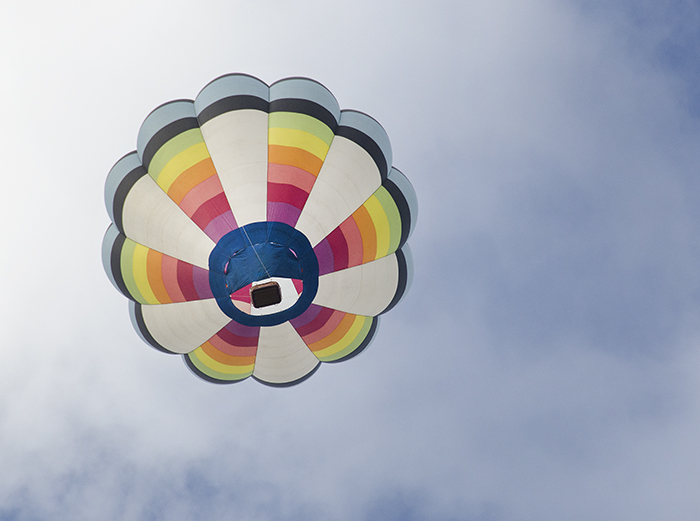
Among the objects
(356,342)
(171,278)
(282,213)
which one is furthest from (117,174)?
(356,342)

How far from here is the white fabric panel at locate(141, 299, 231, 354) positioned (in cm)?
822

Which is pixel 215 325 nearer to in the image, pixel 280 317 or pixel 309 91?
pixel 280 317

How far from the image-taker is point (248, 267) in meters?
7.76

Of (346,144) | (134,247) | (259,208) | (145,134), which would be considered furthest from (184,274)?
(346,144)

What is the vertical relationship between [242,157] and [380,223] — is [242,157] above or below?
below

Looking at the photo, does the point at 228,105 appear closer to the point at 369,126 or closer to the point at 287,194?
the point at 287,194

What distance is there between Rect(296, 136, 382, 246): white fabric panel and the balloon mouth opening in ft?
2.48

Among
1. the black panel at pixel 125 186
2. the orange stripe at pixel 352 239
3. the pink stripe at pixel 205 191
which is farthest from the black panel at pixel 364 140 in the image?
the black panel at pixel 125 186

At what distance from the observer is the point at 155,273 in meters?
8.11

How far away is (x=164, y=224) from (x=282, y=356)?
2.42 metres

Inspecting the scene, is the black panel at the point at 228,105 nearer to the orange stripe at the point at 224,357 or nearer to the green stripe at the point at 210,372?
the orange stripe at the point at 224,357

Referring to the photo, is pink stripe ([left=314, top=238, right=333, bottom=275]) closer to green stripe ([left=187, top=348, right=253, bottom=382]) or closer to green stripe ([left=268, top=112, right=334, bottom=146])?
green stripe ([left=268, top=112, right=334, bottom=146])

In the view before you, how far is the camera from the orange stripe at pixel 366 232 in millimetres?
8172

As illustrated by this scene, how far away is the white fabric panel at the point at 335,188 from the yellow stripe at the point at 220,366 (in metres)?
2.25
